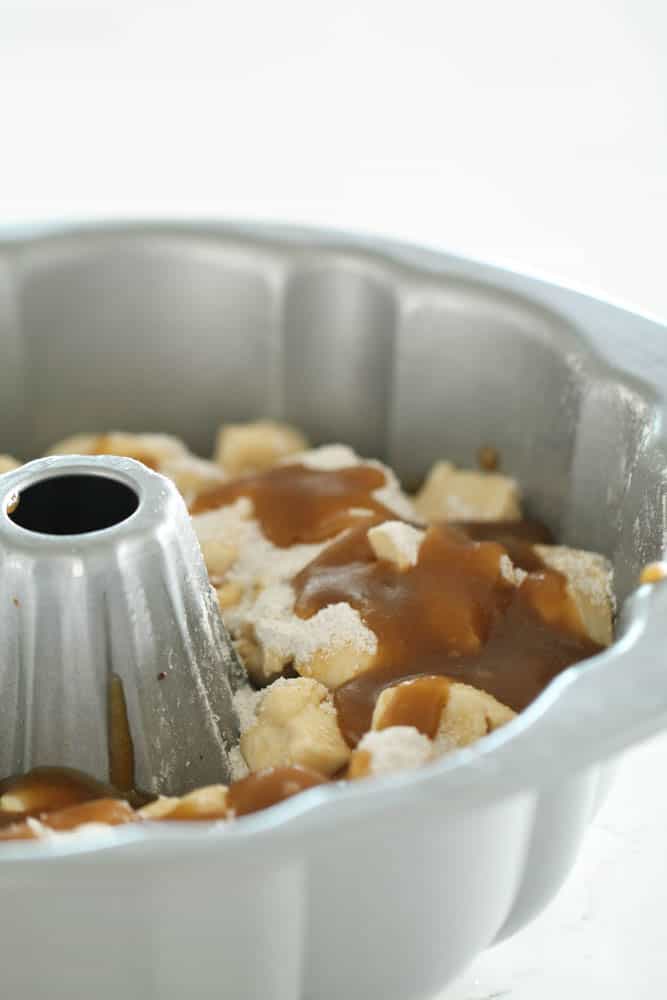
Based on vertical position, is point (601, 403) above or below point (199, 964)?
above

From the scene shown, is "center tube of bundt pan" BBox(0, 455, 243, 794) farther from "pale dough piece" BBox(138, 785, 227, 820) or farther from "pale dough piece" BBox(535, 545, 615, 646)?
Answer: "pale dough piece" BBox(535, 545, 615, 646)

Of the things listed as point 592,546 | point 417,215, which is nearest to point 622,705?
point 592,546

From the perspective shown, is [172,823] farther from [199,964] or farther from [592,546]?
[592,546]

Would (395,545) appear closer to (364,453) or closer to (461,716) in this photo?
(461,716)

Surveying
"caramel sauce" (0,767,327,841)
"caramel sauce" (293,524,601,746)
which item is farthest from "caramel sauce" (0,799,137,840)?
"caramel sauce" (293,524,601,746)

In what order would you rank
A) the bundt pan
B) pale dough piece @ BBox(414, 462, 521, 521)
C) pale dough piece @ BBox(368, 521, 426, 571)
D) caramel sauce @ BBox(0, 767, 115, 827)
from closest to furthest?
1. the bundt pan
2. caramel sauce @ BBox(0, 767, 115, 827)
3. pale dough piece @ BBox(368, 521, 426, 571)
4. pale dough piece @ BBox(414, 462, 521, 521)

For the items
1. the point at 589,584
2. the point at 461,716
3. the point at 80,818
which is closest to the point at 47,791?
the point at 80,818

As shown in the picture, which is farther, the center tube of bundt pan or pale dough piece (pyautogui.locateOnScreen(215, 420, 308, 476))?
pale dough piece (pyautogui.locateOnScreen(215, 420, 308, 476))
